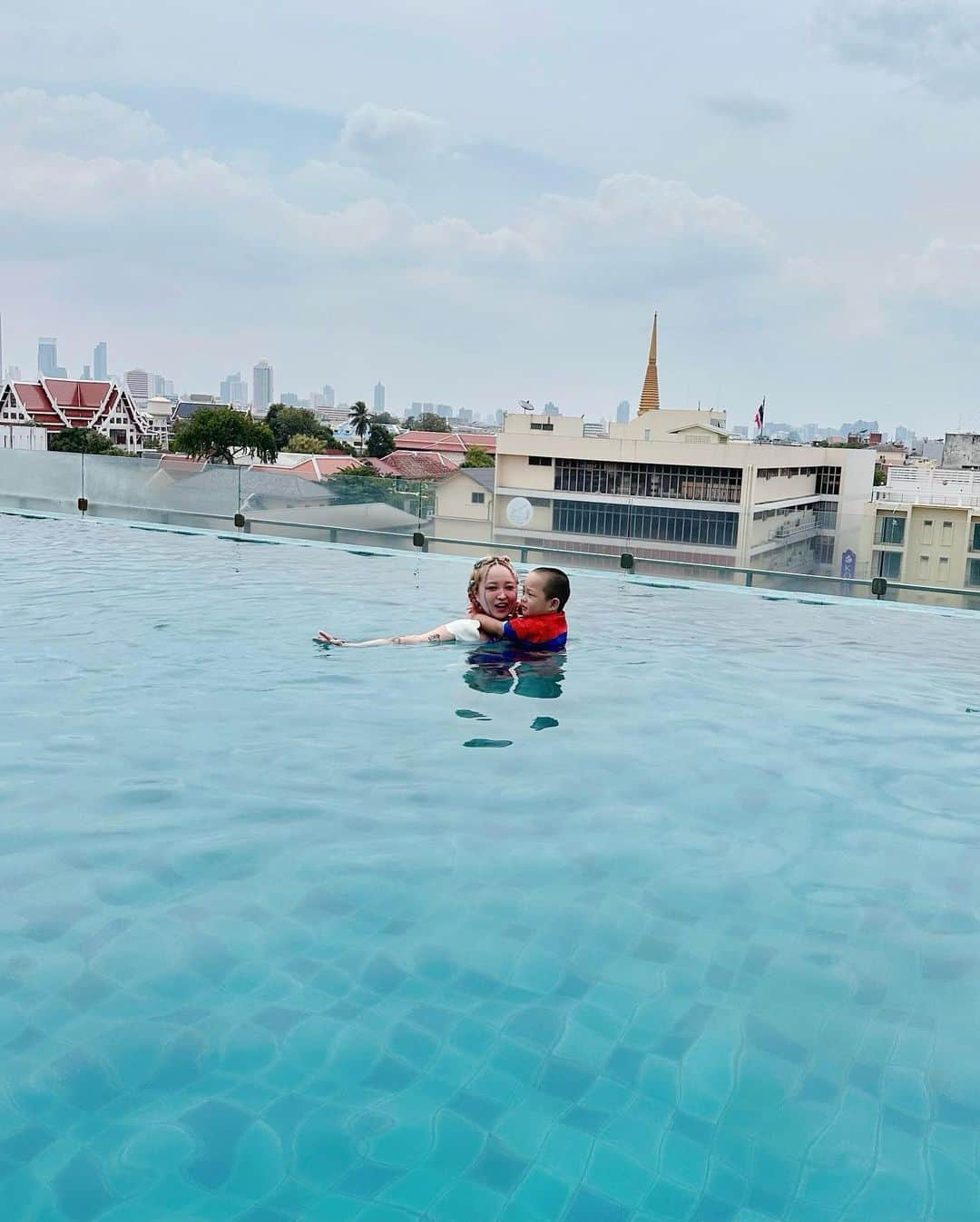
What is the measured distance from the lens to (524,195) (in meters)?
105

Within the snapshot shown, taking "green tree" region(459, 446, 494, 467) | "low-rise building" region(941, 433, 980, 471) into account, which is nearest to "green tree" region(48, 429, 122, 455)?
"green tree" region(459, 446, 494, 467)

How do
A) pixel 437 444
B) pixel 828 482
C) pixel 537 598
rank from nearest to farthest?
pixel 537 598
pixel 828 482
pixel 437 444

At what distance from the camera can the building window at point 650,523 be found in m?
12.3

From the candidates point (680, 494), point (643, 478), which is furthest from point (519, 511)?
point (643, 478)

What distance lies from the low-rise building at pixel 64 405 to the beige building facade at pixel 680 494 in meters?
A: 57.8

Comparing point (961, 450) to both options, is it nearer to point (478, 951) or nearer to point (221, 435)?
point (221, 435)

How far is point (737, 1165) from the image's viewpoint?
242 cm

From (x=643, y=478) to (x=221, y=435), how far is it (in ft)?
187

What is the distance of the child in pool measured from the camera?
700 centimetres

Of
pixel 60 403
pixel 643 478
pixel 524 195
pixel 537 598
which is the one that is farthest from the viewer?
pixel 60 403

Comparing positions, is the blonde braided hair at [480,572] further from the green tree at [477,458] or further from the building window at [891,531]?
the green tree at [477,458]

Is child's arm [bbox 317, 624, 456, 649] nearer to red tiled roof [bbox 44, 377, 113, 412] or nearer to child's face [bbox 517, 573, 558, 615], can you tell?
child's face [bbox 517, 573, 558, 615]

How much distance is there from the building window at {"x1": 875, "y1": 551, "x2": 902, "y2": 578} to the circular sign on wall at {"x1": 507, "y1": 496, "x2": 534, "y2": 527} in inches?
170

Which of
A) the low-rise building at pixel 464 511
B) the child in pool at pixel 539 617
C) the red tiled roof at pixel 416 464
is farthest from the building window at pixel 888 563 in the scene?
the red tiled roof at pixel 416 464
